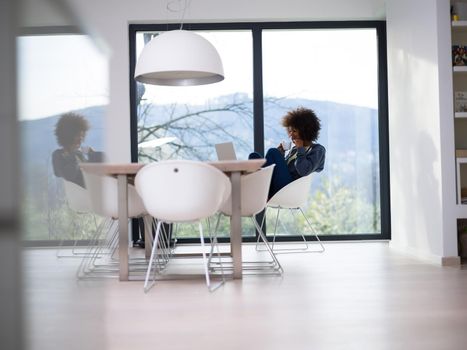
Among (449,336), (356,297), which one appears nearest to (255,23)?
(356,297)

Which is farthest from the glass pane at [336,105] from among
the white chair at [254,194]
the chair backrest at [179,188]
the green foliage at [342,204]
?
the chair backrest at [179,188]

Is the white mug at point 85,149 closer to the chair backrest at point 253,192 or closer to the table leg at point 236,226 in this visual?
the table leg at point 236,226

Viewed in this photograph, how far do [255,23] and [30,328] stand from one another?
22.4 feet

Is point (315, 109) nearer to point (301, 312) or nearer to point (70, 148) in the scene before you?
point (301, 312)

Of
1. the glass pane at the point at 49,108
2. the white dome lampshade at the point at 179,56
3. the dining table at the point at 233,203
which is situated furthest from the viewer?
the white dome lampshade at the point at 179,56

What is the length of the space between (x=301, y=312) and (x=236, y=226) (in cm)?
138

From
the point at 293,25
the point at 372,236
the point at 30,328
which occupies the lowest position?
the point at 372,236

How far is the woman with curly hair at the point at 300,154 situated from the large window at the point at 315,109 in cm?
125

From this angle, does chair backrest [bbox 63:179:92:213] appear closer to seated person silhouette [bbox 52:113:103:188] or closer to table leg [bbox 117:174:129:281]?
seated person silhouette [bbox 52:113:103:188]

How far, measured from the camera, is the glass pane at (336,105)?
6.88 m

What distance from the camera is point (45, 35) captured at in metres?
0.21

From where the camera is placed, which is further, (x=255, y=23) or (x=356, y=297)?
(x=255, y=23)

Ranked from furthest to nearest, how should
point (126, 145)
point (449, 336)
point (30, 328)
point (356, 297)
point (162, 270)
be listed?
point (126, 145) → point (162, 270) → point (356, 297) → point (449, 336) → point (30, 328)

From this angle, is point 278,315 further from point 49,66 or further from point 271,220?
point 271,220
